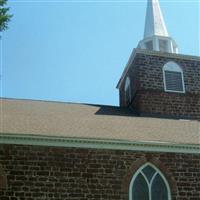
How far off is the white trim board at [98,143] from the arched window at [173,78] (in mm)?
7829

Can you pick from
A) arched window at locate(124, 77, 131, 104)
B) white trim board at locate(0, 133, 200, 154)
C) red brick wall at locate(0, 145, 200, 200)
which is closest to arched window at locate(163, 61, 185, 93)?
arched window at locate(124, 77, 131, 104)

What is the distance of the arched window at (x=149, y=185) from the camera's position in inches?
679

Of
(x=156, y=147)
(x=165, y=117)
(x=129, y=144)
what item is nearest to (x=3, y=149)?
(x=129, y=144)

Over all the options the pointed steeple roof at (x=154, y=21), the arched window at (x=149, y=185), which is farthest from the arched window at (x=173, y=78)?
the arched window at (x=149, y=185)

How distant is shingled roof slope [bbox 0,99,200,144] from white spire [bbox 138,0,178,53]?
623 cm

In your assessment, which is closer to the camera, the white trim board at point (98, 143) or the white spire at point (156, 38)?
the white trim board at point (98, 143)

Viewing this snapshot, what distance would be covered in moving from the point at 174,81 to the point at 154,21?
589cm

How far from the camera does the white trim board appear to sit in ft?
54.5

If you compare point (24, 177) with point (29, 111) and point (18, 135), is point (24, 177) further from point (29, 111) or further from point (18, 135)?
point (29, 111)

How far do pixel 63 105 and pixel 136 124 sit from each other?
4.85m

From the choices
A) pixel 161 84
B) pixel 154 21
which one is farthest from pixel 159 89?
pixel 154 21

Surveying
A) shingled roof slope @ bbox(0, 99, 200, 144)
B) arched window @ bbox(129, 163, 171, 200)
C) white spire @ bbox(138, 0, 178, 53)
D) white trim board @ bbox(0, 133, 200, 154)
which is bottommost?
arched window @ bbox(129, 163, 171, 200)

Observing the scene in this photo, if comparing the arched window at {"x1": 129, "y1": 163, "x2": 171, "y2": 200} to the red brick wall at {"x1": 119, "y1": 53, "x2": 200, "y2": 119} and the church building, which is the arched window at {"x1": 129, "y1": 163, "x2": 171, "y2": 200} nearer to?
the church building

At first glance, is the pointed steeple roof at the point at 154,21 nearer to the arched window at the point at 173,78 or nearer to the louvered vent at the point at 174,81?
the arched window at the point at 173,78
